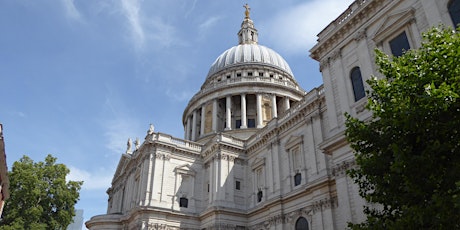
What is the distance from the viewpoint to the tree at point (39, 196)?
32094 mm

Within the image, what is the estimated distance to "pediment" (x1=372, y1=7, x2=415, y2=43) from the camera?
16.5 metres

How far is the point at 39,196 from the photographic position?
34.2 meters

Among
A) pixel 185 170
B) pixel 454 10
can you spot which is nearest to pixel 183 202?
pixel 185 170

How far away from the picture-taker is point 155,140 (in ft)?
107

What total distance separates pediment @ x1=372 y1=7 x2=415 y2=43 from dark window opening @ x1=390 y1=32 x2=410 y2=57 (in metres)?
0.41

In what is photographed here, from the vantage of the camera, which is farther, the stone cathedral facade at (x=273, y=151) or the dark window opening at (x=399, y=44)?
the stone cathedral facade at (x=273, y=151)

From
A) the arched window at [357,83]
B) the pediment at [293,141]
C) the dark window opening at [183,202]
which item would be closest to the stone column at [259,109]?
the pediment at [293,141]

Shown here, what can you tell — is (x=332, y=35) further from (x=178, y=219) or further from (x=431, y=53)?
(x=178, y=219)

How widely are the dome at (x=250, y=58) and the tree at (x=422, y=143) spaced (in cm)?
4393

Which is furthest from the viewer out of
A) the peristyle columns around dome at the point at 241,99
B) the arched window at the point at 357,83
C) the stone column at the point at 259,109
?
the peristyle columns around dome at the point at 241,99

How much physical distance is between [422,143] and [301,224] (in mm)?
17382

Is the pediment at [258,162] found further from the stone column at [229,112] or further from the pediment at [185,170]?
the stone column at [229,112]

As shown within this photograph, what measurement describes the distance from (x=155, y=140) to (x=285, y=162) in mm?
12443

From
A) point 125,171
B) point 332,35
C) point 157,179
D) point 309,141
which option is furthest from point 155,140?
point 332,35
